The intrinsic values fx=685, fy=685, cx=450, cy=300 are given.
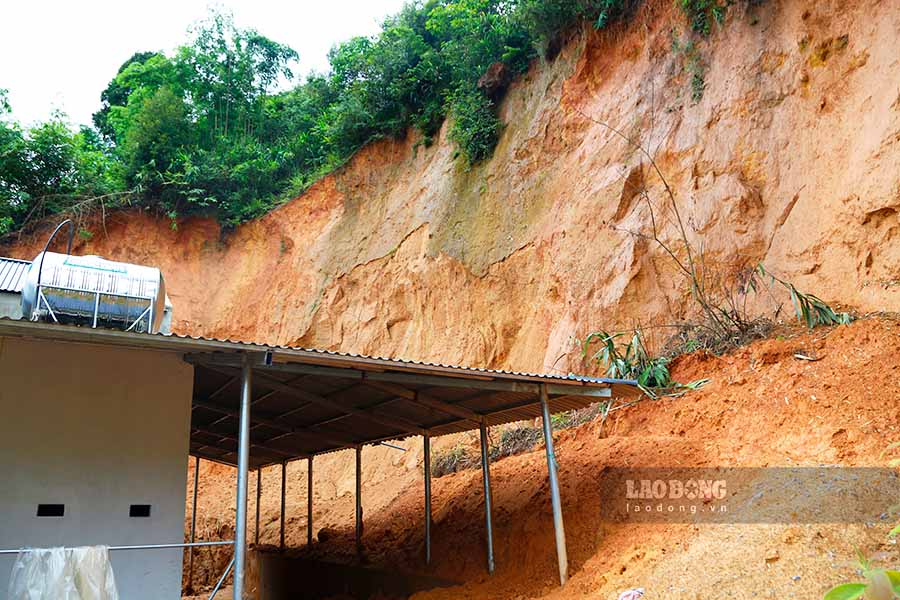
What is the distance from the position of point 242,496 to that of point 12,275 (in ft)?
17.5

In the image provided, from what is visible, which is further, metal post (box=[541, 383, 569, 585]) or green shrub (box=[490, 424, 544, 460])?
green shrub (box=[490, 424, 544, 460])

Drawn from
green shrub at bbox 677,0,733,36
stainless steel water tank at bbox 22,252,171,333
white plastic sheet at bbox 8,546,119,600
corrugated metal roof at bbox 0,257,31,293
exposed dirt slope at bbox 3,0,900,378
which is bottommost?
white plastic sheet at bbox 8,546,119,600

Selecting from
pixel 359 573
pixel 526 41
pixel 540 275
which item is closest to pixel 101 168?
pixel 526 41

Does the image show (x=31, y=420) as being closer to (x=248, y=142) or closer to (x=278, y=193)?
(x=278, y=193)

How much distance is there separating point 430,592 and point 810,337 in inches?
244

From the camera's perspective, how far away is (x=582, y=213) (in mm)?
14031

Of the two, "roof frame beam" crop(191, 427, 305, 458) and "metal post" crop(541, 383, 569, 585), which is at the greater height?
"roof frame beam" crop(191, 427, 305, 458)

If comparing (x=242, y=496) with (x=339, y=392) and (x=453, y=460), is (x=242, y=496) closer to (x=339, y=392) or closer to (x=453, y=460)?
(x=339, y=392)

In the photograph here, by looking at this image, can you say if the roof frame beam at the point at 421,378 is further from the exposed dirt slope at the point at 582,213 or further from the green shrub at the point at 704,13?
the green shrub at the point at 704,13

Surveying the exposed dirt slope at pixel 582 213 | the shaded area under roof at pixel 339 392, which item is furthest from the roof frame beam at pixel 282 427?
the exposed dirt slope at pixel 582 213

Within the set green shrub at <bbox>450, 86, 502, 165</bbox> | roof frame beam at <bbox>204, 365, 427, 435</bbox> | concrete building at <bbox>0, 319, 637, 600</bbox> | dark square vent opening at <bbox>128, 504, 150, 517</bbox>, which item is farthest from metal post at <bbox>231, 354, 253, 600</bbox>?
green shrub at <bbox>450, 86, 502, 165</bbox>

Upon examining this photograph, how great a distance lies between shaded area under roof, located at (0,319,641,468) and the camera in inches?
255

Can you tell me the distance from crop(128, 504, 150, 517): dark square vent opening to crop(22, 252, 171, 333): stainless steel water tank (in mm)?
1785

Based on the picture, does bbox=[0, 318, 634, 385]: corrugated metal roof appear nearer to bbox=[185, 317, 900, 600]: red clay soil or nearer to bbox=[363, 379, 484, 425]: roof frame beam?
bbox=[363, 379, 484, 425]: roof frame beam
